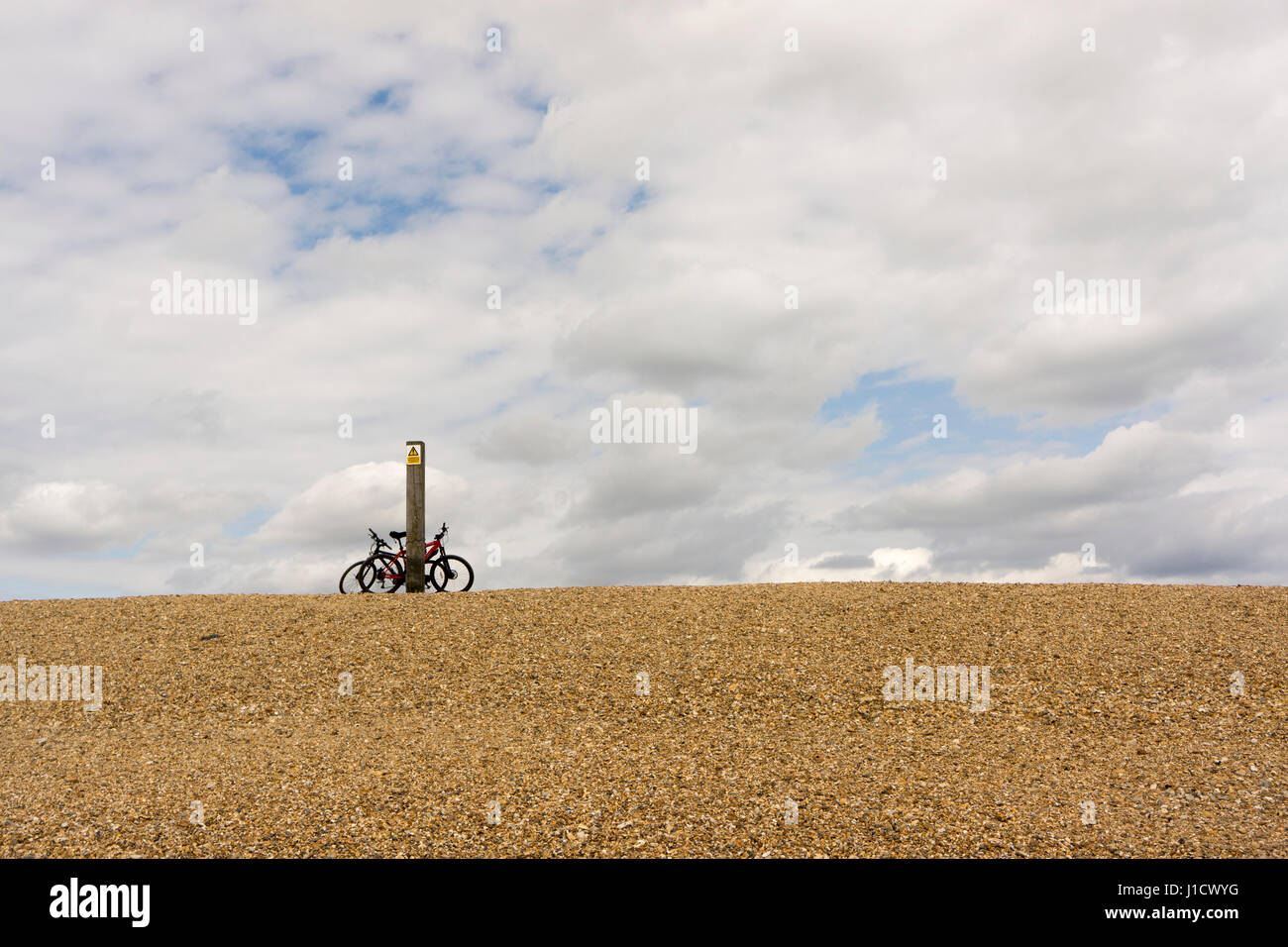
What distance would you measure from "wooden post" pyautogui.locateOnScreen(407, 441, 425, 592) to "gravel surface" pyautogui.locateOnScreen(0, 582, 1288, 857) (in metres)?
1.56

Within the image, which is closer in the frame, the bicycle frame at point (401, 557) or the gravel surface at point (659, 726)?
the gravel surface at point (659, 726)

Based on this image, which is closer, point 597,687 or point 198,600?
point 597,687

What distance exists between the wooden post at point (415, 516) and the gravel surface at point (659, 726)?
1.56 metres

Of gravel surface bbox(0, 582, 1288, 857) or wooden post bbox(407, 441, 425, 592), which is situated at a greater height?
wooden post bbox(407, 441, 425, 592)

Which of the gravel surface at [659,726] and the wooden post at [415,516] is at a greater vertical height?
the wooden post at [415,516]

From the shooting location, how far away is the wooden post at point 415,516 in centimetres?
1688

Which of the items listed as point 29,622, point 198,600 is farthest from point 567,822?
point 29,622

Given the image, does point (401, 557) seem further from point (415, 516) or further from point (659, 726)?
point (659, 726)

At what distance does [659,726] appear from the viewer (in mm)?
9875

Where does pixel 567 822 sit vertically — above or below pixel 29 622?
below

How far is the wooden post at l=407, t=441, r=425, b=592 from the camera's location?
664 inches

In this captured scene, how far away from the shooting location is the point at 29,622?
48.4 ft
